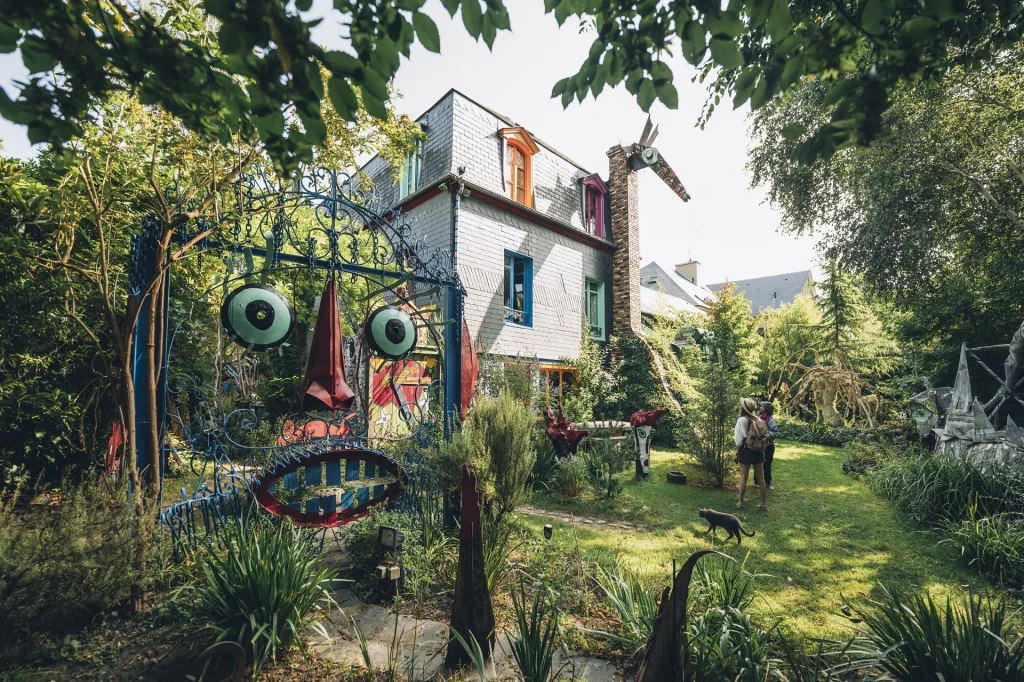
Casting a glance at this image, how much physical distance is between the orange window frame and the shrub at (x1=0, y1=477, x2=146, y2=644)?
1008cm

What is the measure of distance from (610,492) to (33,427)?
7.07m

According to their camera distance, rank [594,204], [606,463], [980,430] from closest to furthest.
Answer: [980,430] → [606,463] → [594,204]

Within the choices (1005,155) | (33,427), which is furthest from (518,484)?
(1005,155)

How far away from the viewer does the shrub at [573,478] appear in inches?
283

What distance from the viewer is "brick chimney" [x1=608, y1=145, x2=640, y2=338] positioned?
13.5m

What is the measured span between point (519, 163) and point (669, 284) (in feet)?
57.3

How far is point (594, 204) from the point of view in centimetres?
1404

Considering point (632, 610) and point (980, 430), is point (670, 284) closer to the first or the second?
point (980, 430)

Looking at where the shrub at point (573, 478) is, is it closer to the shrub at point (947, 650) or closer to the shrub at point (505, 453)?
the shrub at point (505, 453)

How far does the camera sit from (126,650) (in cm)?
276

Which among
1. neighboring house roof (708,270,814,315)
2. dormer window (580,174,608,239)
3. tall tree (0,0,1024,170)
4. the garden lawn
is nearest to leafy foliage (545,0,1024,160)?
tall tree (0,0,1024,170)

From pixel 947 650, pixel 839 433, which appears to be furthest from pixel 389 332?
pixel 839 433

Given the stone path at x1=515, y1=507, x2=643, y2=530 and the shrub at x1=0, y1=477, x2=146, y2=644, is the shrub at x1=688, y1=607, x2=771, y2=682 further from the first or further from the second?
the shrub at x1=0, y1=477, x2=146, y2=644

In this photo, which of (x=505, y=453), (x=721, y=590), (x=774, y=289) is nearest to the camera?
(x=721, y=590)
